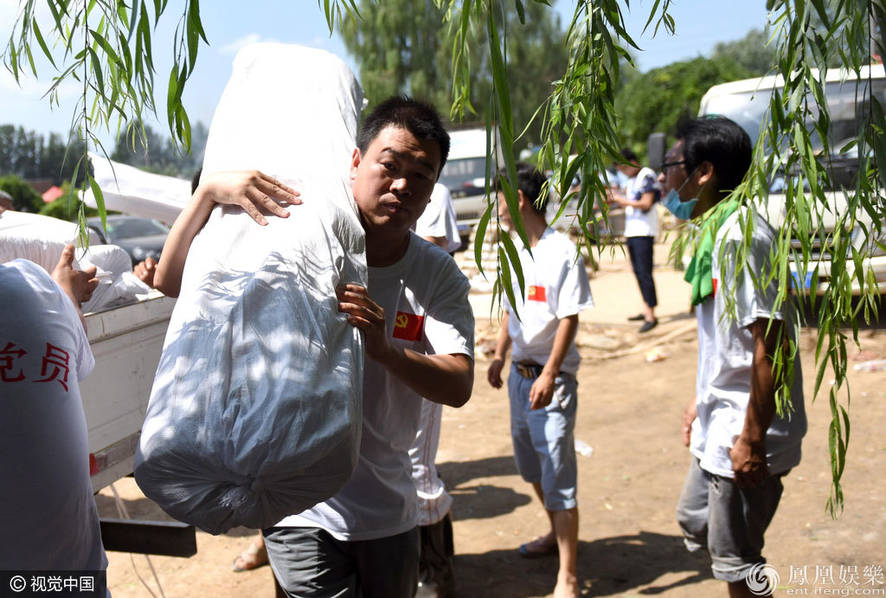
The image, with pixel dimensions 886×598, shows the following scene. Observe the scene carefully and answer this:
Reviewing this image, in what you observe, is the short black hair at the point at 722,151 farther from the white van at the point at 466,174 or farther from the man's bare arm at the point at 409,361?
the white van at the point at 466,174

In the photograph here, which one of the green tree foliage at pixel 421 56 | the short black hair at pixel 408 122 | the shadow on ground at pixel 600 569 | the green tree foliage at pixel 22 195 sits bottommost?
the shadow on ground at pixel 600 569

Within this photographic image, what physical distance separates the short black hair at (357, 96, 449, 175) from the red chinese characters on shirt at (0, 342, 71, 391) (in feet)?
2.96

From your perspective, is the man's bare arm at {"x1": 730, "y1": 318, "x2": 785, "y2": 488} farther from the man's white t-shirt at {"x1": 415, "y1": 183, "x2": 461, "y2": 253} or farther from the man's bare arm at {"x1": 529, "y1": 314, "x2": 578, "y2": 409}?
the man's white t-shirt at {"x1": 415, "y1": 183, "x2": 461, "y2": 253}

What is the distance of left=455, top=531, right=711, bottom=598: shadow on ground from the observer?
3693 millimetres

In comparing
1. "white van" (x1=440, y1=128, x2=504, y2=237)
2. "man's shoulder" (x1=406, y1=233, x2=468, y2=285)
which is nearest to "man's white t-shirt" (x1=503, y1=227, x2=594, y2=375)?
"man's shoulder" (x1=406, y1=233, x2=468, y2=285)

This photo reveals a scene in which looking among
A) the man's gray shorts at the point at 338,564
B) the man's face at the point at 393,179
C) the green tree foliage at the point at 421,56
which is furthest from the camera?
the green tree foliage at the point at 421,56

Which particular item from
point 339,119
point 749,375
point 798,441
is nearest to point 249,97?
point 339,119

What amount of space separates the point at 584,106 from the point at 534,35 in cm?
3161

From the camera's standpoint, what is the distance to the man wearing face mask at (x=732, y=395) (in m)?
2.46

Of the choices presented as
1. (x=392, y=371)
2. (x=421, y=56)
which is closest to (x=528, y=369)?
(x=392, y=371)

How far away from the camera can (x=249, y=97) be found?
209 centimetres

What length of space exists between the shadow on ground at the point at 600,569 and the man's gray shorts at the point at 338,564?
1.61 m

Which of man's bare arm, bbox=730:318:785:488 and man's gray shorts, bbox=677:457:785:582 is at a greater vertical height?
man's bare arm, bbox=730:318:785:488

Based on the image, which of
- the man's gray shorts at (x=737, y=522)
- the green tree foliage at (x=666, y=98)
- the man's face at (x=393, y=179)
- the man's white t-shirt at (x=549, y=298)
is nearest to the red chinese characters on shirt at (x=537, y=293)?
the man's white t-shirt at (x=549, y=298)
